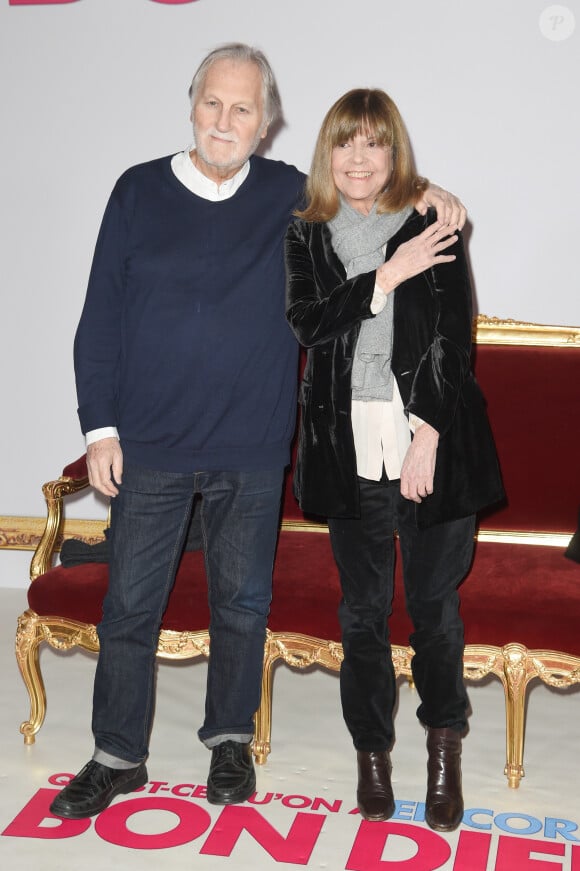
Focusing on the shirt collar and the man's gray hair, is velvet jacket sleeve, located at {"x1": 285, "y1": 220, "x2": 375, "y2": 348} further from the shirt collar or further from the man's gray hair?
the man's gray hair

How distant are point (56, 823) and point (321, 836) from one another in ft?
2.28

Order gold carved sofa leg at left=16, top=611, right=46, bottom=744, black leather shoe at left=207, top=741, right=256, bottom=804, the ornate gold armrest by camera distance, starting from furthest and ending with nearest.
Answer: the ornate gold armrest → gold carved sofa leg at left=16, top=611, right=46, bottom=744 → black leather shoe at left=207, top=741, right=256, bottom=804

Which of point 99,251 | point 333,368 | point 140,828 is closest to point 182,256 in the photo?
point 99,251

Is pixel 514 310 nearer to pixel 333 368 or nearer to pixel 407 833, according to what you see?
pixel 333 368

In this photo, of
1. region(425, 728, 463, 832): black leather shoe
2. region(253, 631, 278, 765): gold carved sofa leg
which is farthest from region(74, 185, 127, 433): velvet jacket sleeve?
region(425, 728, 463, 832): black leather shoe

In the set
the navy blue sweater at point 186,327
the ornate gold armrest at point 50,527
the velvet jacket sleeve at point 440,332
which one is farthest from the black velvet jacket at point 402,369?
the ornate gold armrest at point 50,527

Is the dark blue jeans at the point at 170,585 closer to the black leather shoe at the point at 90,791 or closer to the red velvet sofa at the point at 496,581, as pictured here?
the black leather shoe at the point at 90,791

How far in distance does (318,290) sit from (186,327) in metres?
0.35

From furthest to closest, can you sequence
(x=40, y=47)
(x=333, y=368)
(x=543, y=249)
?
1. (x=40, y=47)
2. (x=543, y=249)
3. (x=333, y=368)

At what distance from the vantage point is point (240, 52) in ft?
8.93

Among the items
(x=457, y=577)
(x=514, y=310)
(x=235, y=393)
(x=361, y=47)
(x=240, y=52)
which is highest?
(x=361, y=47)

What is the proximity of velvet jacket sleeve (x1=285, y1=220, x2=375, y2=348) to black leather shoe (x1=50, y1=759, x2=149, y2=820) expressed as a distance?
1277 millimetres

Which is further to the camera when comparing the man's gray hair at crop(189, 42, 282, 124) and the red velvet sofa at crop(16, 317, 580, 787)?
the red velvet sofa at crop(16, 317, 580, 787)

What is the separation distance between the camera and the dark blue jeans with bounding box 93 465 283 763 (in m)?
2.79
